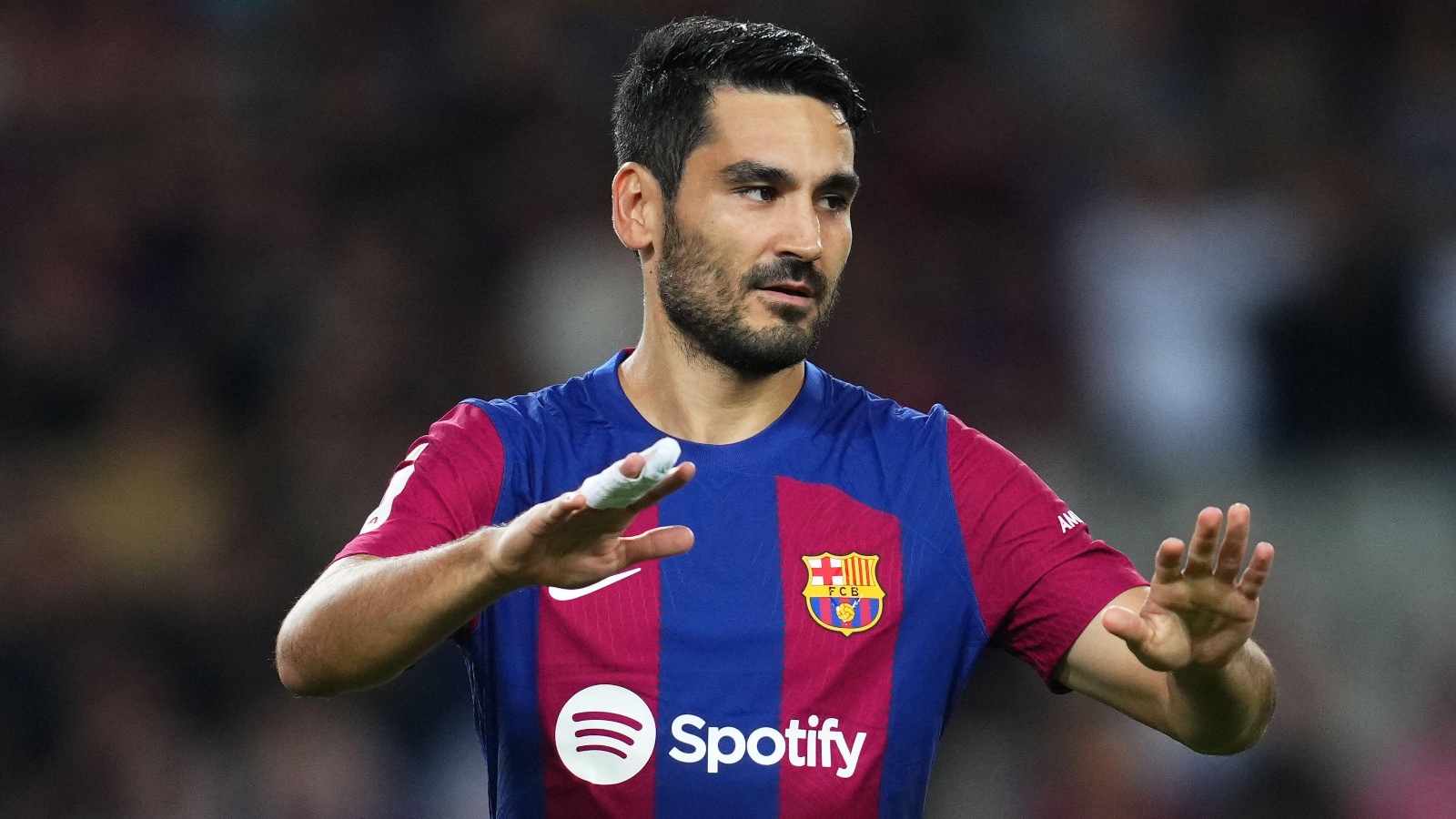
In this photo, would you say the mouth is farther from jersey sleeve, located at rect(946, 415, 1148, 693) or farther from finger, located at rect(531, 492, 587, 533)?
finger, located at rect(531, 492, 587, 533)

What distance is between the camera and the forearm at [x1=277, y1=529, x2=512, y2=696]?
2.58m

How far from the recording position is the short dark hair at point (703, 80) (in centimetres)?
346

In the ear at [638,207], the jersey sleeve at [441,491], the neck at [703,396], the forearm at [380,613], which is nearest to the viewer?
the forearm at [380,613]

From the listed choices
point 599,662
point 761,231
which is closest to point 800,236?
point 761,231

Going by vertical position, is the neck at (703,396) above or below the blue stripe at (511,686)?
above

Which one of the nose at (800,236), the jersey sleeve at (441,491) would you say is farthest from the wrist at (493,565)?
the nose at (800,236)

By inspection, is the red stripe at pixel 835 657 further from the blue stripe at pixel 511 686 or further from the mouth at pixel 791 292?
the blue stripe at pixel 511 686

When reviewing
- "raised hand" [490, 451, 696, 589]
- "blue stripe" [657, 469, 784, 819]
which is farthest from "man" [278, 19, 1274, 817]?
"raised hand" [490, 451, 696, 589]

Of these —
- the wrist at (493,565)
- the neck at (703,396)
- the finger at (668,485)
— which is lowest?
the wrist at (493,565)

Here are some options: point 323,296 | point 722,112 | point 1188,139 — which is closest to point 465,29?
point 323,296

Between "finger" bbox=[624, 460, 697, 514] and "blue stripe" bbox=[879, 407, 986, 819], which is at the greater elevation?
"finger" bbox=[624, 460, 697, 514]

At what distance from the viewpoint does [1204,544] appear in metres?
2.66

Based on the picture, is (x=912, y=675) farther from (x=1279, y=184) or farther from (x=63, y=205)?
(x=63, y=205)

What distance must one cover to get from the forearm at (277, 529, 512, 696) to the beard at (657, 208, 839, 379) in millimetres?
867
